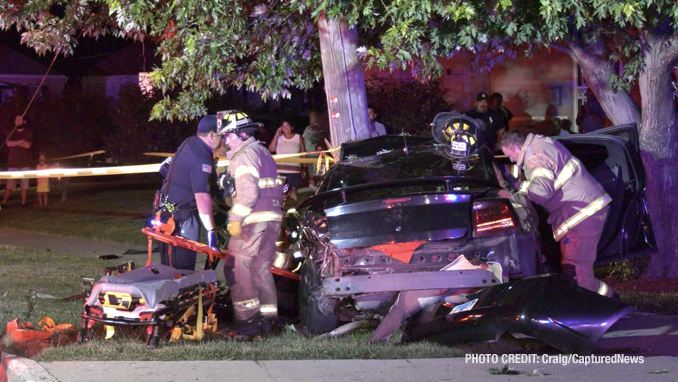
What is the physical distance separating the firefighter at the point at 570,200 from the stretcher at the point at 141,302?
2938mm

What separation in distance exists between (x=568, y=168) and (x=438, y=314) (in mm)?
1995

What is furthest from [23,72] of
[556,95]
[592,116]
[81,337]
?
[81,337]

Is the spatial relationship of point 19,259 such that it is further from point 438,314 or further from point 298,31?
point 438,314

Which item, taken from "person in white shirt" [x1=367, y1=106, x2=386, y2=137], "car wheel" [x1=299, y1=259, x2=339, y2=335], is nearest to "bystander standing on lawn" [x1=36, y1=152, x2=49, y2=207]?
"person in white shirt" [x1=367, y1=106, x2=386, y2=137]

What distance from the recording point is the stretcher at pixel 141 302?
5891 mm

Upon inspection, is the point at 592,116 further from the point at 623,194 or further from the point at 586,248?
the point at 586,248

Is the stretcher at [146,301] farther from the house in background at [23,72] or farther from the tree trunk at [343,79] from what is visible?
the house in background at [23,72]

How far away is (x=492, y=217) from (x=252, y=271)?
6.32ft

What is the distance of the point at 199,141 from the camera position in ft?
23.9

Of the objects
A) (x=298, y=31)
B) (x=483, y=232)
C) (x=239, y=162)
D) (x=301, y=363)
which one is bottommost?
(x=301, y=363)

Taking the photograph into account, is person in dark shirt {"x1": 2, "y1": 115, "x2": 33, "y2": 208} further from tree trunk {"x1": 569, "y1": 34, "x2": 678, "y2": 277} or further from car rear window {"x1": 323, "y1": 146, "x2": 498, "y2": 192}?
tree trunk {"x1": 569, "y1": 34, "x2": 678, "y2": 277}

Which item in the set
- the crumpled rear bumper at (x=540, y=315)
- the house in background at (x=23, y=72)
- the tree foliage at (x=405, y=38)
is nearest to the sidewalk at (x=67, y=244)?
the tree foliage at (x=405, y=38)

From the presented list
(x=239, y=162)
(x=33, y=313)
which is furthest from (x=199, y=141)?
(x=33, y=313)

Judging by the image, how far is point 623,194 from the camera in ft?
25.7
